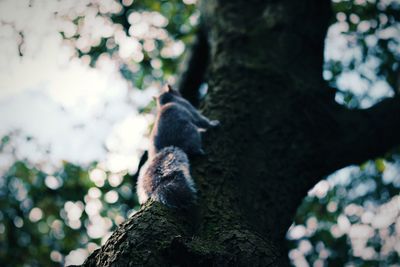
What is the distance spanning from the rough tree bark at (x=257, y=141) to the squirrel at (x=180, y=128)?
14 cm

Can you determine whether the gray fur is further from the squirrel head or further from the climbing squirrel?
the squirrel head

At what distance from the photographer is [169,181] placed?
251 cm

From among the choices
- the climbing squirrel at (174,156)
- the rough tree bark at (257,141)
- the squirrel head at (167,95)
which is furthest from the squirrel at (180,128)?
the squirrel head at (167,95)

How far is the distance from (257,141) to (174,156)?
76 cm

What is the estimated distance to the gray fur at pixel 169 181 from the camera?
231 cm

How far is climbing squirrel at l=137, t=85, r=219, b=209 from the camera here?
2338 mm

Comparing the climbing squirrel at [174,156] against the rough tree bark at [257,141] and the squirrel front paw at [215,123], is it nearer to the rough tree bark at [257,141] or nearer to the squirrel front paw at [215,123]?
the squirrel front paw at [215,123]

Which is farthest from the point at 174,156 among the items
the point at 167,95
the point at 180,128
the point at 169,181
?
the point at 167,95

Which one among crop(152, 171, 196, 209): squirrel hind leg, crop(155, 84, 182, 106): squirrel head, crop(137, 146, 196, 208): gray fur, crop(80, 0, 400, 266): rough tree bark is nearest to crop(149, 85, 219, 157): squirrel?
crop(80, 0, 400, 266): rough tree bark

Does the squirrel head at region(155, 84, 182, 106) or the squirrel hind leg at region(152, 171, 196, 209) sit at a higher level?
the squirrel hind leg at region(152, 171, 196, 209)

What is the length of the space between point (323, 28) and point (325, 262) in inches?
155

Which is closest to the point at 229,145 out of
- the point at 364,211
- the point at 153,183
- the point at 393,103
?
the point at 153,183

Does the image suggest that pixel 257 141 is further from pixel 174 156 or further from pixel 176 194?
pixel 176 194

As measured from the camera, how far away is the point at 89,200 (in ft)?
20.2
